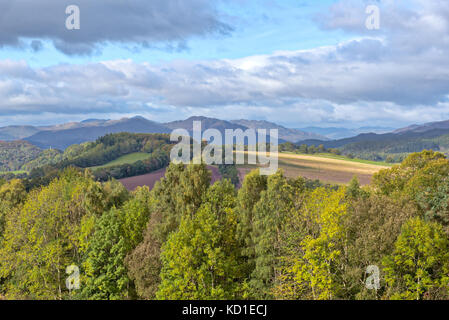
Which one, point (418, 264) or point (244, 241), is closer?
point (418, 264)

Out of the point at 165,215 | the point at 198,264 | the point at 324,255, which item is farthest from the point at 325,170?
the point at 198,264

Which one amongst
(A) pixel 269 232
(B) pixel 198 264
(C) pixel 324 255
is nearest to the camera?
(C) pixel 324 255

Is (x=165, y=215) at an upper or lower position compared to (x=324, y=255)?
upper

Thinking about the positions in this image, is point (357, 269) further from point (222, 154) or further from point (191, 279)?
point (222, 154)

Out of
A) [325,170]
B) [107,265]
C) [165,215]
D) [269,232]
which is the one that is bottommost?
[107,265]

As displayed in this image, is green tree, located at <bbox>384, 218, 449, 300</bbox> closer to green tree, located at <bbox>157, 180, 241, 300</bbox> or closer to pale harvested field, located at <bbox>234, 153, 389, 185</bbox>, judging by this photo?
green tree, located at <bbox>157, 180, 241, 300</bbox>

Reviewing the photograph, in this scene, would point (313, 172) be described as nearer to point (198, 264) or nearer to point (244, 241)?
point (244, 241)

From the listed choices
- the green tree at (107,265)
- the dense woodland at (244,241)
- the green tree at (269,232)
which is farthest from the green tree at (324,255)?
the green tree at (107,265)
